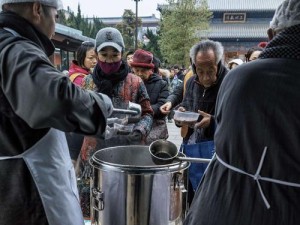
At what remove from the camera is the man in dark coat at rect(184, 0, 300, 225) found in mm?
1155

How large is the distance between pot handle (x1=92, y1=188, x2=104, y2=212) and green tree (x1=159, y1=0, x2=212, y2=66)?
21.0 meters

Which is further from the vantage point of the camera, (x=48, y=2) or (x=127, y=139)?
(x=127, y=139)

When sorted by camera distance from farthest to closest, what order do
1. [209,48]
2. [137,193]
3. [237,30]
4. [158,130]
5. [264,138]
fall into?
[237,30], [158,130], [209,48], [137,193], [264,138]

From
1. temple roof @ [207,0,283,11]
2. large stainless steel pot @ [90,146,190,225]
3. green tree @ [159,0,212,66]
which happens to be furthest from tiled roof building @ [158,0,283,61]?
large stainless steel pot @ [90,146,190,225]

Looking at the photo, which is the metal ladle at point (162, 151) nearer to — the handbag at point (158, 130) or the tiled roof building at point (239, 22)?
the handbag at point (158, 130)

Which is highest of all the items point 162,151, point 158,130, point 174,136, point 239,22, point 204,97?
point 239,22

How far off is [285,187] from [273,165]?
0.08 m

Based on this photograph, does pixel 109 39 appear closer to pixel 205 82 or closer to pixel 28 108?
pixel 205 82

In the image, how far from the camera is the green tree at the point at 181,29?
2247 centimetres

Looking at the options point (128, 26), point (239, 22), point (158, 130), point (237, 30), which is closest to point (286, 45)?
point (158, 130)

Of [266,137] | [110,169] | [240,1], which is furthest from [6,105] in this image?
[240,1]

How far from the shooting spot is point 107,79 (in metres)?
2.45

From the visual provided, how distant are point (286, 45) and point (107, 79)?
146 cm

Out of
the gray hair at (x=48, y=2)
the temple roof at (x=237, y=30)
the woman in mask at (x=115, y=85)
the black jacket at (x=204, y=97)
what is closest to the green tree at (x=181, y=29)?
the temple roof at (x=237, y=30)
